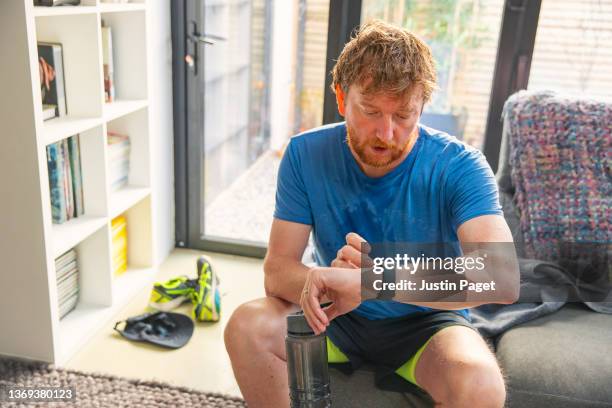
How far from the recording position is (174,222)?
2.95m

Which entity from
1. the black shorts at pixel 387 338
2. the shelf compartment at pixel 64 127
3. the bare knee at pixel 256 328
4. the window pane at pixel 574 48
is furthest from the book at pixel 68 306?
the window pane at pixel 574 48

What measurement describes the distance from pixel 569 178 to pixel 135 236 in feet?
5.40

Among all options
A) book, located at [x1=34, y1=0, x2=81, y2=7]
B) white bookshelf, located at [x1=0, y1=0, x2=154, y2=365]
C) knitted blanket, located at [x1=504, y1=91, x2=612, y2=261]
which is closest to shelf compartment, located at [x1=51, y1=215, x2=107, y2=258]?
white bookshelf, located at [x1=0, y1=0, x2=154, y2=365]

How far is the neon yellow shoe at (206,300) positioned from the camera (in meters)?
2.37

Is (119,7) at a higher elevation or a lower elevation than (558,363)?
higher

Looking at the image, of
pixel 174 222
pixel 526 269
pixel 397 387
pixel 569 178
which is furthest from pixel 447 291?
pixel 174 222

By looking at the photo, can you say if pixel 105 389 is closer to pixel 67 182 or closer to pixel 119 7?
pixel 67 182

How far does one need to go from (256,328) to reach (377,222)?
0.39 meters

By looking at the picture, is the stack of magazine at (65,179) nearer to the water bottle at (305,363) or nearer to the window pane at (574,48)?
the water bottle at (305,363)

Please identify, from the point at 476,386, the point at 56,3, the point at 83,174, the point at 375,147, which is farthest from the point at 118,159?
the point at 476,386

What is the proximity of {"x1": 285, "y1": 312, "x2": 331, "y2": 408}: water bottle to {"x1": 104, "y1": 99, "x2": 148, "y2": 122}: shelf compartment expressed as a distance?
1225mm

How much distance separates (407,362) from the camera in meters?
1.58

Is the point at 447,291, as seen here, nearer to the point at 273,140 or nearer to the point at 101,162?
the point at 101,162

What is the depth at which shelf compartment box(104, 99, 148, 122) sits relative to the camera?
222 cm
